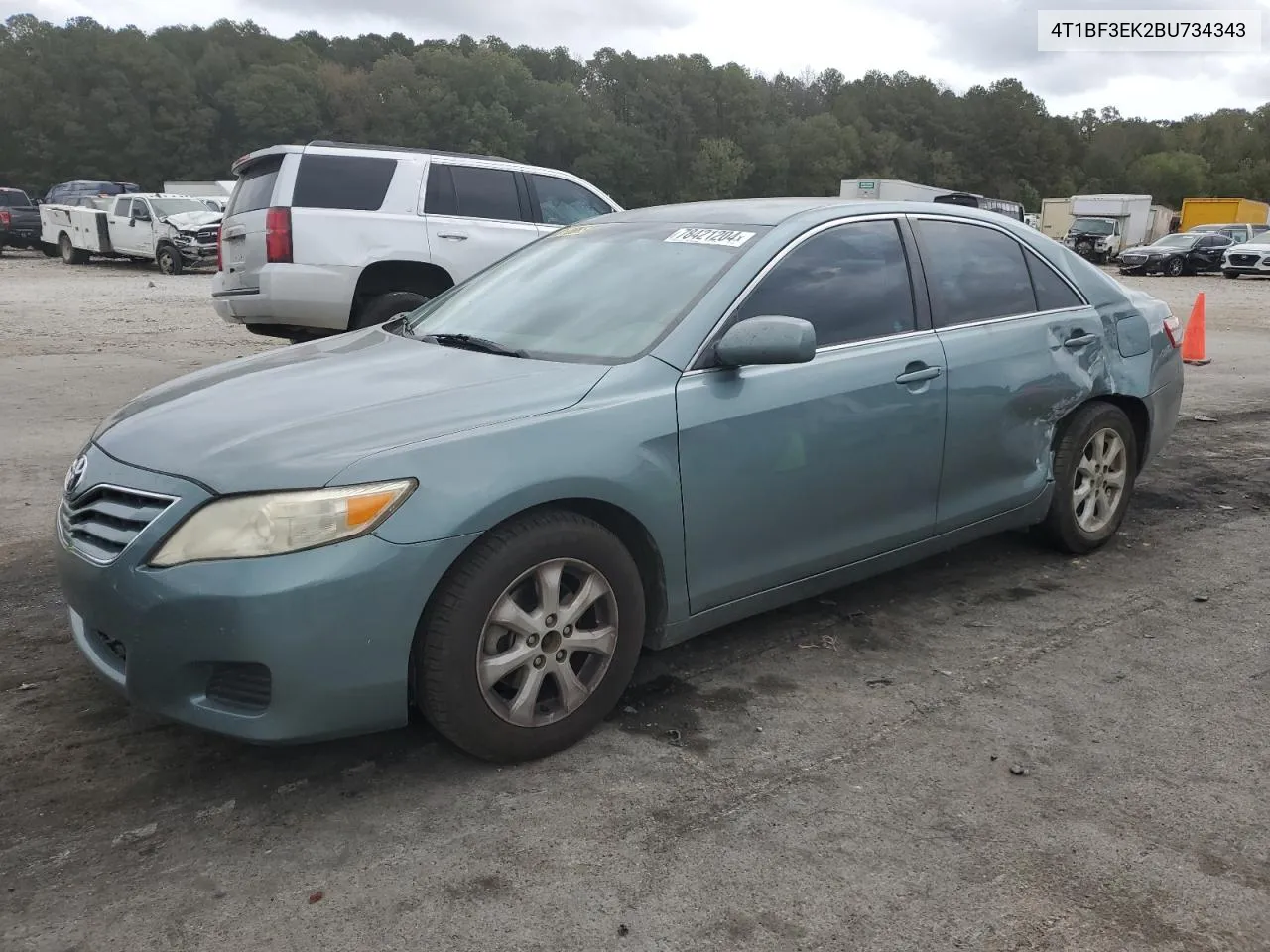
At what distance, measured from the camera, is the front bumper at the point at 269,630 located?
2.55m

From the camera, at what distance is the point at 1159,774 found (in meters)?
→ 2.96

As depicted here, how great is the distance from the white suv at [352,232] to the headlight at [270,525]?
222 inches

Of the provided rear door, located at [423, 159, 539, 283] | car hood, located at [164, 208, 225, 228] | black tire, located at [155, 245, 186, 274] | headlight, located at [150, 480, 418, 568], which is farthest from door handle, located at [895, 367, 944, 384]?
black tire, located at [155, 245, 186, 274]

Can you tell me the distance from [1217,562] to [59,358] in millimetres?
10591

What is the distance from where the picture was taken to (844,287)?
3812 millimetres

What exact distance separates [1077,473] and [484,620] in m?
2.97

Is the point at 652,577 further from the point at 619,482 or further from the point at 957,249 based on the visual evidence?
the point at 957,249


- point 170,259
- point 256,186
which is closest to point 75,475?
point 256,186

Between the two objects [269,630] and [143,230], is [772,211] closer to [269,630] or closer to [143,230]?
[269,630]

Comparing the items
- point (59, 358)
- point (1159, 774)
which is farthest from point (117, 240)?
point (1159, 774)

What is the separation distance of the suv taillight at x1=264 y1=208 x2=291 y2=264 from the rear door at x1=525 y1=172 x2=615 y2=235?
2.08 m

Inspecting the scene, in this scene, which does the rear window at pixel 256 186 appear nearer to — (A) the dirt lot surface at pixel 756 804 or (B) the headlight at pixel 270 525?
(A) the dirt lot surface at pixel 756 804

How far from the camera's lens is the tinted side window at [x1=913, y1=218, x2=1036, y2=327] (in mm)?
4117

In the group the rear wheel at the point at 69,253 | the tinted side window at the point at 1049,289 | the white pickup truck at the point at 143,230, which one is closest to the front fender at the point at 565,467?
the tinted side window at the point at 1049,289
